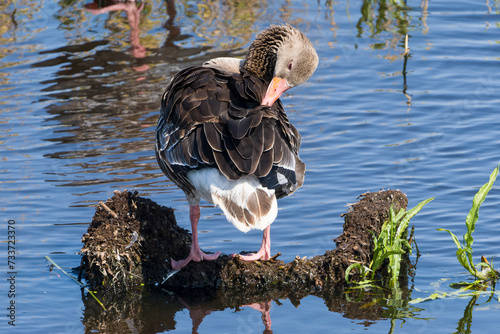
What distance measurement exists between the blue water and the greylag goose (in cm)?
99

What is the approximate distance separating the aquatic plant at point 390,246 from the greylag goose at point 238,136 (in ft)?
2.78

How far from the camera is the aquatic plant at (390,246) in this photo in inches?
257

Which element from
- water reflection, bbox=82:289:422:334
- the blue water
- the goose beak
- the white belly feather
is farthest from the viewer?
the goose beak

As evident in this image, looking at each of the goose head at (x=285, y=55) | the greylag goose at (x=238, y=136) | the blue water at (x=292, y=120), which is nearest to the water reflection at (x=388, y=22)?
the blue water at (x=292, y=120)

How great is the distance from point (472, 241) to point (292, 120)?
5.16 m

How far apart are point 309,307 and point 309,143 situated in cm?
435

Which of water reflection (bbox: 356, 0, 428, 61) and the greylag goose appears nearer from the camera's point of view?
the greylag goose

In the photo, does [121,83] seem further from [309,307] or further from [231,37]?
[309,307]

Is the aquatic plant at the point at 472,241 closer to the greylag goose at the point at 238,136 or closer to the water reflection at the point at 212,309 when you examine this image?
the water reflection at the point at 212,309

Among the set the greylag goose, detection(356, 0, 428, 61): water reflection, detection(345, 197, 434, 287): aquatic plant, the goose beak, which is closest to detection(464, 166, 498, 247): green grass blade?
detection(345, 197, 434, 287): aquatic plant

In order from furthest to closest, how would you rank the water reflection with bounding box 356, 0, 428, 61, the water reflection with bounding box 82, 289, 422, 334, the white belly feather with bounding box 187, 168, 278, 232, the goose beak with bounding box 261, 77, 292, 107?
1. the water reflection with bounding box 356, 0, 428, 61
2. the goose beak with bounding box 261, 77, 292, 107
3. the water reflection with bounding box 82, 289, 422, 334
4. the white belly feather with bounding box 187, 168, 278, 232

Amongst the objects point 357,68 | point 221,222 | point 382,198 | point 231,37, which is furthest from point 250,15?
point 382,198

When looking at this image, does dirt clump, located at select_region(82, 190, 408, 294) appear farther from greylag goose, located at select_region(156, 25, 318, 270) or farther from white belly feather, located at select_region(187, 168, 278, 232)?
white belly feather, located at select_region(187, 168, 278, 232)

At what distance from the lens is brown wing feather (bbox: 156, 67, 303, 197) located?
6078 mm
